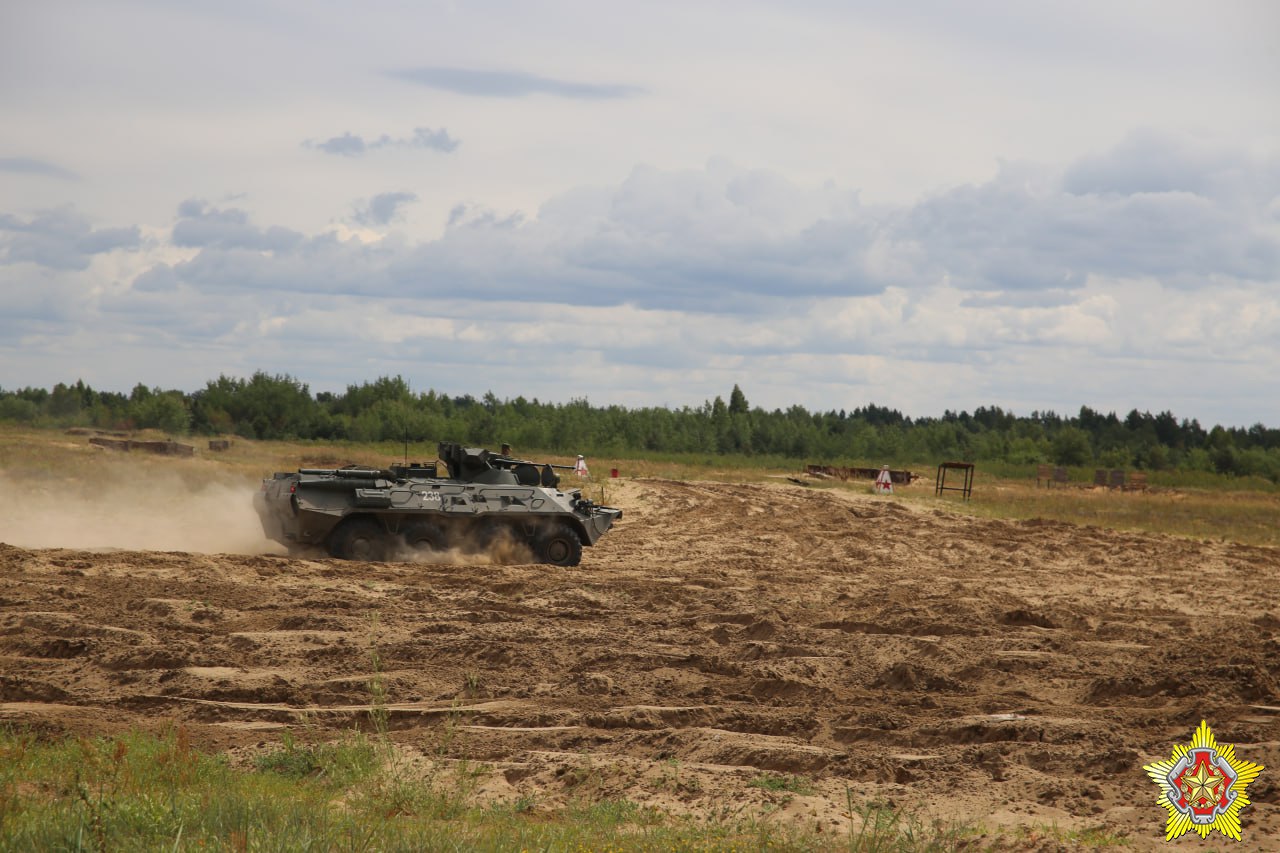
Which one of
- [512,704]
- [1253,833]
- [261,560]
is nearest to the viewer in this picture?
[1253,833]

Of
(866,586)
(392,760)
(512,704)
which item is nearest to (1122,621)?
(866,586)

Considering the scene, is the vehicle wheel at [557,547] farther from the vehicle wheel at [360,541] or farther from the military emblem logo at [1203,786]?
the military emblem logo at [1203,786]

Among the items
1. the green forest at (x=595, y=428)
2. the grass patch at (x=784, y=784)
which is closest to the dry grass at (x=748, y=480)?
the green forest at (x=595, y=428)

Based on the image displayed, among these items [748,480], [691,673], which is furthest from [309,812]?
[748,480]

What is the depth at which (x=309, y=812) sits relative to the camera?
5816 millimetres

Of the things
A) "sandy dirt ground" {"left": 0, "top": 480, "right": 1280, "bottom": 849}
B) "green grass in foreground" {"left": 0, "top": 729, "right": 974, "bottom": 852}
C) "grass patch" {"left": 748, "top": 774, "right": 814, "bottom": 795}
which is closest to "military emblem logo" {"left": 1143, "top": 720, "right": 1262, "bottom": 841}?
"sandy dirt ground" {"left": 0, "top": 480, "right": 1280, "bottom": 849}

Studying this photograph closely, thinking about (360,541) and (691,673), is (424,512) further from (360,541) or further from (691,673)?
(691,673)

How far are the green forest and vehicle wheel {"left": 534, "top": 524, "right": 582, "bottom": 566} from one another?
28.7 m

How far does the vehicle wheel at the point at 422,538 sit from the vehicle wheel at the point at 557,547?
4.94 ft

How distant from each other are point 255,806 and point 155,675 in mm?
4473

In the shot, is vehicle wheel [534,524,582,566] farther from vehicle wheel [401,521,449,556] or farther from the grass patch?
the grass patch

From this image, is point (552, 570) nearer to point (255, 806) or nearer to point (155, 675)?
point (155, 675)

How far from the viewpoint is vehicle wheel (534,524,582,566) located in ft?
59.6

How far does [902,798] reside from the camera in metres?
7.22
